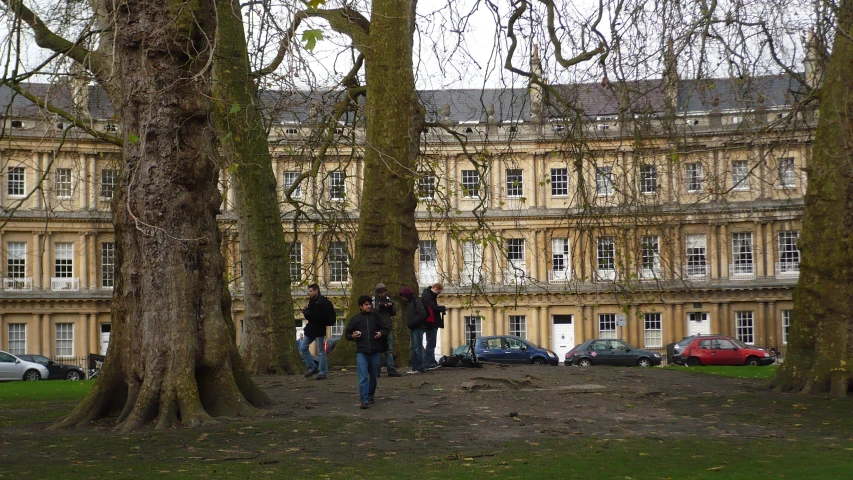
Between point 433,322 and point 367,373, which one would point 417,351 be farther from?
point 367,373

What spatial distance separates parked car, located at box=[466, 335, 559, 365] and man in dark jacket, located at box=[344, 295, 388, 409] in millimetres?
30175

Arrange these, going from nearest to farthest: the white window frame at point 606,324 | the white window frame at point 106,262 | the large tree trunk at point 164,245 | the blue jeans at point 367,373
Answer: the large tree trunk at point 164,245, the blue jeans at point 367,373, the white window frame at point 106,262, the white window frame at point 606,324

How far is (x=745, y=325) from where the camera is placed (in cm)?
6341

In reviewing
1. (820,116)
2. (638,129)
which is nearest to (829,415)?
(820,116)

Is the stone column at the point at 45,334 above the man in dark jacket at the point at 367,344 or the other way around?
the other way around

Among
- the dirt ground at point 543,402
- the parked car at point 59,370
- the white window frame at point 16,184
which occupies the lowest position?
the parked car at point 59,370

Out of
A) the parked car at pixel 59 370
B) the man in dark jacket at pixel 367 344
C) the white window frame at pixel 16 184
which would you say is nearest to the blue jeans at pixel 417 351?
the man in dark jacket at pixel 367 344

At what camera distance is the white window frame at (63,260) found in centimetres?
6381

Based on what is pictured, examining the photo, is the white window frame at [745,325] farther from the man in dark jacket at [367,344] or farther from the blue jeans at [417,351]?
the man in dark jacket at [367,344]

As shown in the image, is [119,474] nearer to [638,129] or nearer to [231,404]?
[231,404]

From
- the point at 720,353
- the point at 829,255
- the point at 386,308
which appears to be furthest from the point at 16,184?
the point at 829,255

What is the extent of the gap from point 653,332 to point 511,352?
69.3ft

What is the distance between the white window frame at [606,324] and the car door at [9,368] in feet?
112

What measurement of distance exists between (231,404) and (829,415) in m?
7.76
